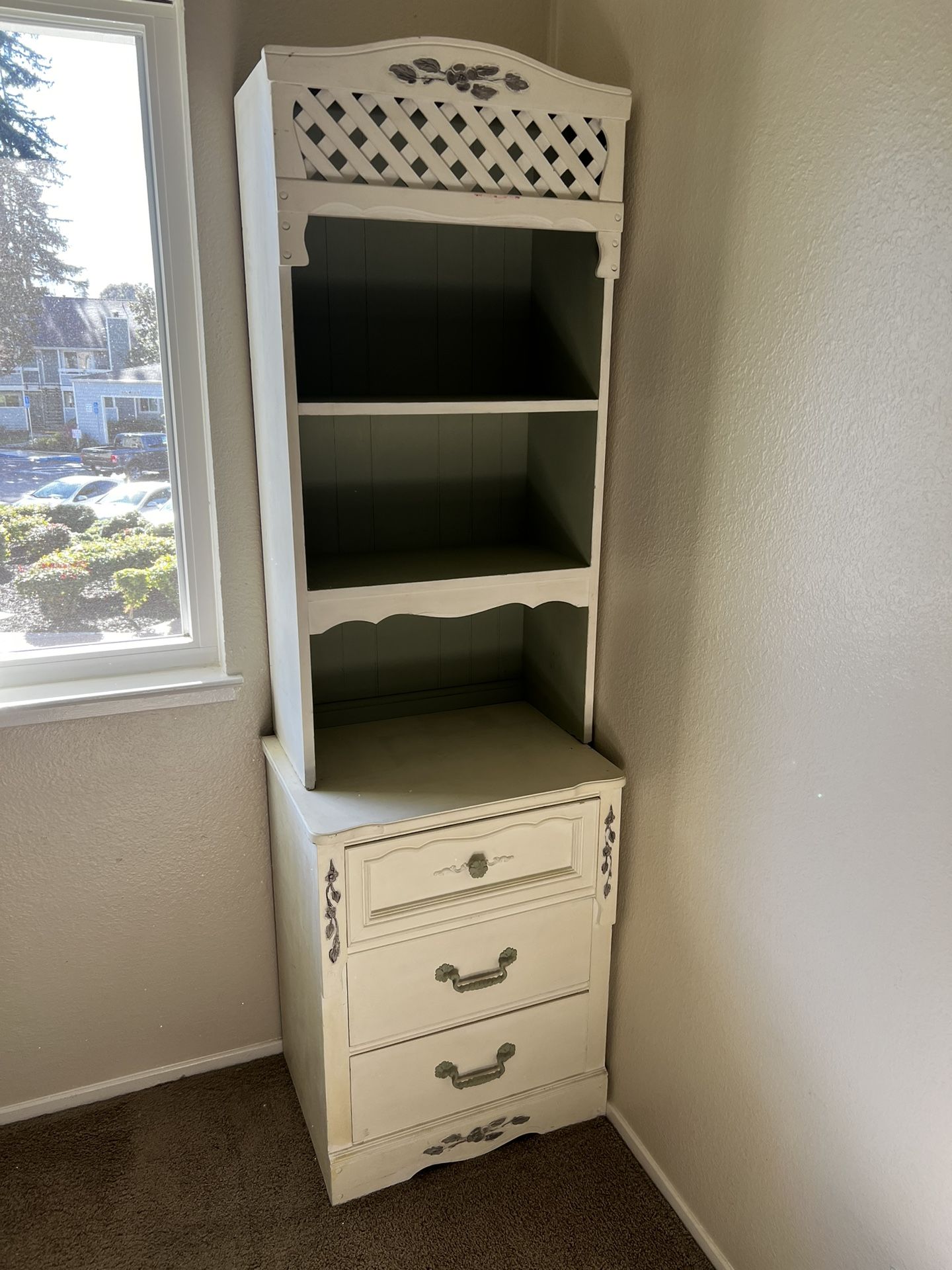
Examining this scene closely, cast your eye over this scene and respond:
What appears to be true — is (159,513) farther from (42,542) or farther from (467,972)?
(467,972)

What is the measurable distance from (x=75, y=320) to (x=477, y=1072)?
1.64 metres

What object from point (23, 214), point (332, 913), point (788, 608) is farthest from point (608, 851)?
point (23, 214)

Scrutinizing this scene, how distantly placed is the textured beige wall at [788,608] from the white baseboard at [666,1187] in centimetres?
3

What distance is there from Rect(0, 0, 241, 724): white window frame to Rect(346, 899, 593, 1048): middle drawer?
66 cm

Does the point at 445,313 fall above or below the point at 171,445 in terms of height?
above

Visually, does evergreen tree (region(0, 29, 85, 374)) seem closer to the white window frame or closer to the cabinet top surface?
the white window frame

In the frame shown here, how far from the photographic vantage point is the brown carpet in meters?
1.67

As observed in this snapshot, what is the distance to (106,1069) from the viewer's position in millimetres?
2025

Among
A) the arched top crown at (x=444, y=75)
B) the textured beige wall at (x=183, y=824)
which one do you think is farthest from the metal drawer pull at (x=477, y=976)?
the arched top crown at (x=444, y=75)

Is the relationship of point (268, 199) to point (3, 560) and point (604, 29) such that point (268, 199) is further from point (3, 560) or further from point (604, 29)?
point (3, 560)

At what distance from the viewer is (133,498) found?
1827mm

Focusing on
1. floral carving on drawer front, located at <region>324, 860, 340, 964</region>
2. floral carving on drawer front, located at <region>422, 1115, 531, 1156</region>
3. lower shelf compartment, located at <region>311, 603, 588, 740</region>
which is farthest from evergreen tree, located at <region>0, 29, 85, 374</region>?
floral carving on drawer front, located at <region>422, 1115, 531, 1156</region>

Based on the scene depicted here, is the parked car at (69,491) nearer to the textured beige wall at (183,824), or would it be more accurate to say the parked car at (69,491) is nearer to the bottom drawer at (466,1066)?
the textured beige wall at (183,824)

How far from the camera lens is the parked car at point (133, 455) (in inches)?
69.9
